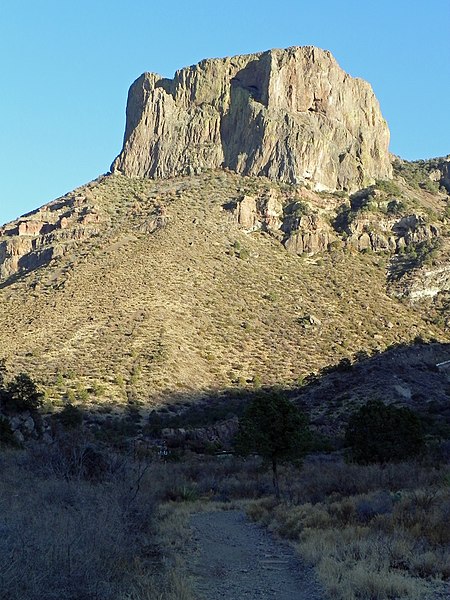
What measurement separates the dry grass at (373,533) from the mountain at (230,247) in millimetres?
26950

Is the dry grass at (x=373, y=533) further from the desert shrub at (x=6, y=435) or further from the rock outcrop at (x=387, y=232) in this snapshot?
the rock outcrop at (x=387, y=232)

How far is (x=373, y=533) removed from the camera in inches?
479

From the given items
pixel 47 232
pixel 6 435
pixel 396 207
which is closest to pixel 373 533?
pixel 6 435

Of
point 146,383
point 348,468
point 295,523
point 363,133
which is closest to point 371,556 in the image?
point 295,523

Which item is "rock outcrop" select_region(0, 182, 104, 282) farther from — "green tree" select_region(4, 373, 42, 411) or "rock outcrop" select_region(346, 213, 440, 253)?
"green tree" select_region(4, 373, 42, 411)

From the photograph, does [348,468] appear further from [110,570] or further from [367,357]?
[367,357]

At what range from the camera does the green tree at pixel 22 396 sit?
117 ft

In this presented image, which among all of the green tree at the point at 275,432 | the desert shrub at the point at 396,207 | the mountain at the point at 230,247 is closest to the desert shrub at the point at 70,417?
the mountain at the point at 230,247

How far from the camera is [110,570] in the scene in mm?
8391

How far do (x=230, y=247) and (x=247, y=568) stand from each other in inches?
2384

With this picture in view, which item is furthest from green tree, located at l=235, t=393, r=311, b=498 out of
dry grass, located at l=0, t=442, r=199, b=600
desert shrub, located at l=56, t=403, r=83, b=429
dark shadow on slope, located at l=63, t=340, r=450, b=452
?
desert shrub, located at l=56, t=403, r=83, b=429

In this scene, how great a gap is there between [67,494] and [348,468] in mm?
14585

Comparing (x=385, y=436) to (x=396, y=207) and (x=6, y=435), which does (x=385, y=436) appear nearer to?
(x=6, y=435)

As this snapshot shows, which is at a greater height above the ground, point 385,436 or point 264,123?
point 264,123
